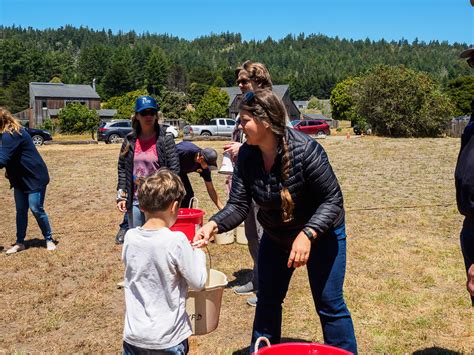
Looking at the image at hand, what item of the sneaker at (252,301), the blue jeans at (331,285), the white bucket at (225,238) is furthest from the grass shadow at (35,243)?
the blue jeans at (331,285)

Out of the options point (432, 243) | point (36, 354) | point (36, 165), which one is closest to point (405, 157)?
point (432, 243)

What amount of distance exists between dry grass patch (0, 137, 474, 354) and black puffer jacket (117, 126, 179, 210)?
3.21 feet

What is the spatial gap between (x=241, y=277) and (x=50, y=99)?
252 feet

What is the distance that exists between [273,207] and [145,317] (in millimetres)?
842

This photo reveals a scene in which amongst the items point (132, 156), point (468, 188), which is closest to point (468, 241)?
point (468, 188)

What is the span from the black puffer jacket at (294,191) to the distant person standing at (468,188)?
0.58 meters

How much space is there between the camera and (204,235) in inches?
108

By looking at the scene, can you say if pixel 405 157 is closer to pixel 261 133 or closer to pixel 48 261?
pixel 48 261

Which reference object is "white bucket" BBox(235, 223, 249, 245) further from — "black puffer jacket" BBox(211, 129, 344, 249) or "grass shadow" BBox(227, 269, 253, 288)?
"black puffer jacket" BBox(211, 129, 344, 249)

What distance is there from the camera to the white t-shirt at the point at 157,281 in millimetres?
2402

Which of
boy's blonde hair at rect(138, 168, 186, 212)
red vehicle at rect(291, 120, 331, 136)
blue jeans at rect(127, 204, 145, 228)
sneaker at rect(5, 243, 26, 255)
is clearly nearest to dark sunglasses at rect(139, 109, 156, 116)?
blue jeans at rect(127, 204, 145, 228)

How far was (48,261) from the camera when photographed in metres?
5.90

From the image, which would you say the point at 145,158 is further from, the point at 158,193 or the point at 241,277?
the point at 158,193

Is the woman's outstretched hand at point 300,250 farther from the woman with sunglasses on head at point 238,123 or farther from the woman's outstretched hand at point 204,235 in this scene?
the woman with sunglasses on head at point 238,123
